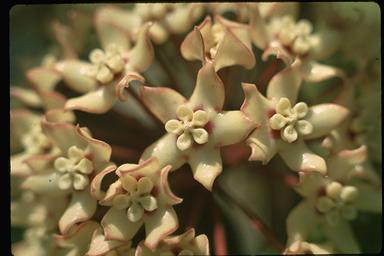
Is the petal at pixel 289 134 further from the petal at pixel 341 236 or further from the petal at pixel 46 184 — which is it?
the petal at pixel 46 184

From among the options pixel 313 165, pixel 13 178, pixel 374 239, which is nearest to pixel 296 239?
pixel 313 165

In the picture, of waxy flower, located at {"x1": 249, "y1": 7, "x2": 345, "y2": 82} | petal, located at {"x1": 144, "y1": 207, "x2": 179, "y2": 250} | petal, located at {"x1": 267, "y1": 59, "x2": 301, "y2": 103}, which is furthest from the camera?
waxy flower, located at {"x1": 249, "y1": 7, "x2": 345, "y2": 82}

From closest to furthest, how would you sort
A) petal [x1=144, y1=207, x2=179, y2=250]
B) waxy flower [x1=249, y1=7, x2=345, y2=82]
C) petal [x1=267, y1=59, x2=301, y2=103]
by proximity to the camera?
petal [x1=144, y1=207, x2=179, y2=250] < petal [x1=267, y1=59, x2=301, y2=103] < waxy flower [x1=249, y1=7, x2=345, y2=82]

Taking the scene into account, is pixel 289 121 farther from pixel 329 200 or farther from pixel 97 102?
pixel 97 102

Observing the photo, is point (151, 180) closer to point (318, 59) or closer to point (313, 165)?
point (313, 165)

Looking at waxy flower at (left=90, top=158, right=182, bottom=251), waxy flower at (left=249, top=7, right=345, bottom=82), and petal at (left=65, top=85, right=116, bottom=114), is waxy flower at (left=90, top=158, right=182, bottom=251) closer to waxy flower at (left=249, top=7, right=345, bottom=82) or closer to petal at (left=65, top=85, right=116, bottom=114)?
petal at (left=65, top=85, right=116, bottom=114)

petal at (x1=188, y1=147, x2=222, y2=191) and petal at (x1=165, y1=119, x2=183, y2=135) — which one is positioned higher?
petal at (x1=165, y1=119, x2=183, y2=135)

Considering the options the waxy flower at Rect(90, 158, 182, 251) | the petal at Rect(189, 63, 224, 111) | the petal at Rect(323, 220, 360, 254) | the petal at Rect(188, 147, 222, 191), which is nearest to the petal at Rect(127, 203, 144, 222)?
the waxy flower at Rect(90, 158, 182, 251)

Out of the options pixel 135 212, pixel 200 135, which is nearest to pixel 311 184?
pixel 200 135
